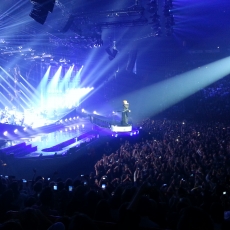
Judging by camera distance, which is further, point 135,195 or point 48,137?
point 48,137

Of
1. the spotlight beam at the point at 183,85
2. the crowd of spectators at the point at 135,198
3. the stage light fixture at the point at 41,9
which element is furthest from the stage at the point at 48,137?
the spotlight beam at the point at 183,85

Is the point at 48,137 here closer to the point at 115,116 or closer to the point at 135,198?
the point at 115,116

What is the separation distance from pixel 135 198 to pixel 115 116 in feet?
78.2

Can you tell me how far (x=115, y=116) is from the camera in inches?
1036

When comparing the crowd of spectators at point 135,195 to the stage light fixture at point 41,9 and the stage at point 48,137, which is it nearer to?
the stage at point 48,137

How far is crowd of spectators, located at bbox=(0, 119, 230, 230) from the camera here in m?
2.30

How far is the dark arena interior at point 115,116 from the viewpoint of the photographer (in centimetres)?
335

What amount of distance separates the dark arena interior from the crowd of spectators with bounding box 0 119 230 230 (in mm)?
14

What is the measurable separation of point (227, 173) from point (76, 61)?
22.3 m

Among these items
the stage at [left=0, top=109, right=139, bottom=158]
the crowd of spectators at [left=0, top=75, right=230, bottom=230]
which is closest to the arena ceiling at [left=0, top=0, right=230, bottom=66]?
the stage at [left=0, top=109, right=139, bottom=158]

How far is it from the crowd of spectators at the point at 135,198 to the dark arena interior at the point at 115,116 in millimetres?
14

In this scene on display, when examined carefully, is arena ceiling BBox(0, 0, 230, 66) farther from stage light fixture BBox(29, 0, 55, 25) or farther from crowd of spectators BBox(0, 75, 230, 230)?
crowd of spectators BBox(0, 75, 230, 230)

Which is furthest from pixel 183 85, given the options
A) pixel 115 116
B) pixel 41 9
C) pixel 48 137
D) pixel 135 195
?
pixel 135 195

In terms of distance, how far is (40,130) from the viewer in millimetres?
18672
